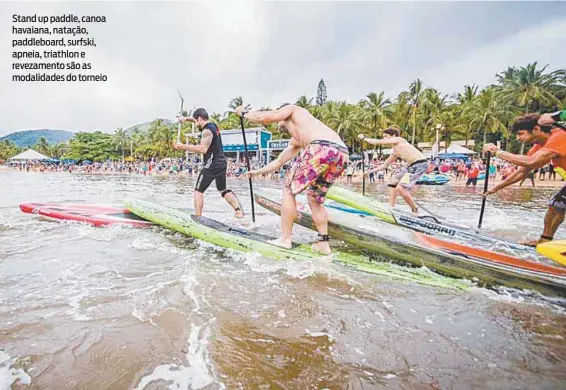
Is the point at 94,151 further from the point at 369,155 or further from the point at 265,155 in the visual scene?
the point at 369,155

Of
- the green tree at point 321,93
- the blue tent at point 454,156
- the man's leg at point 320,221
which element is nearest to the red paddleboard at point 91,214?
the man's leg at point 320,221

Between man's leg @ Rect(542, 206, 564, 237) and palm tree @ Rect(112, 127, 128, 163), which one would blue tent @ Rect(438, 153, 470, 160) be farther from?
palm tree @ Rect(112, 127, 128, 163)

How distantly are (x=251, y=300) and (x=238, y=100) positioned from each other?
218ft

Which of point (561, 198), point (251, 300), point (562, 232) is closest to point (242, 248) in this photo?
point (251, 300)

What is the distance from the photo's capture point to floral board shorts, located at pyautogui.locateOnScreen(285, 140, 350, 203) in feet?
12.7

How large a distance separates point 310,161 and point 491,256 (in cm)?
225

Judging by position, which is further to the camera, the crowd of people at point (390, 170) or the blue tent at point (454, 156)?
the blue tent at point (454, 156)

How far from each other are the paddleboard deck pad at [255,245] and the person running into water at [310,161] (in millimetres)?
174

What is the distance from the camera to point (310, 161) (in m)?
3.89

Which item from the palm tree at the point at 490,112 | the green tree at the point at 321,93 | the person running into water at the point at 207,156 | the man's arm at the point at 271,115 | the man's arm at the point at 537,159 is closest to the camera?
the man's arm at the point at 271,115

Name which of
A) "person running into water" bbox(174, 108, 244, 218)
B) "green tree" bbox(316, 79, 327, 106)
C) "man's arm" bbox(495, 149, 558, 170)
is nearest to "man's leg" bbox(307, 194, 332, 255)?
"man's arm" bbox(495, 149, 558, 170)

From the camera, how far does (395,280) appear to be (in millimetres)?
3547

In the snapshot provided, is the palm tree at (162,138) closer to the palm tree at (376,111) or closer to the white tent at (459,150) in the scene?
the palm tree at (376,111)

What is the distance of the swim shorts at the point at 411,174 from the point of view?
6859mm
